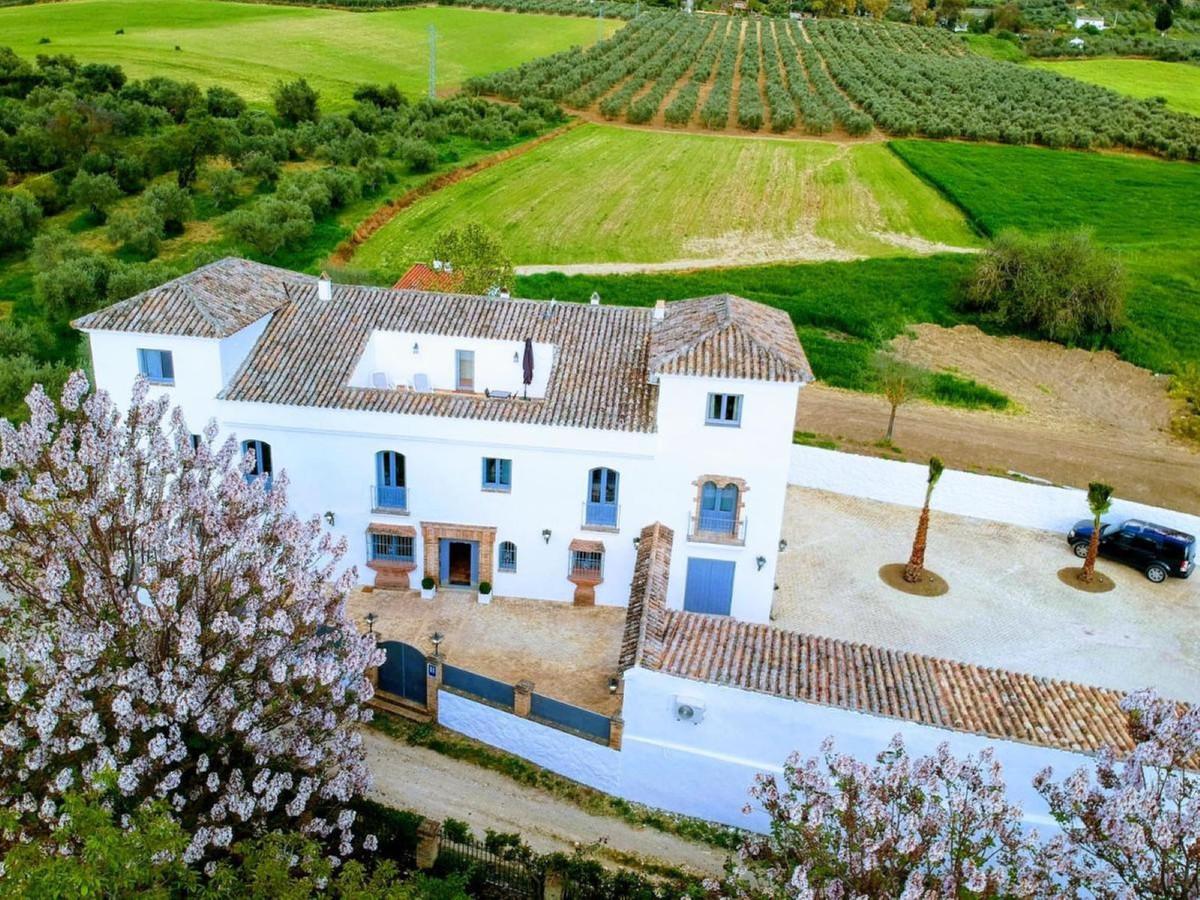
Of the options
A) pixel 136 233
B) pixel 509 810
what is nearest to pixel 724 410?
pixel 509 810

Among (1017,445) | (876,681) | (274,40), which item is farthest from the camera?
(274,40)

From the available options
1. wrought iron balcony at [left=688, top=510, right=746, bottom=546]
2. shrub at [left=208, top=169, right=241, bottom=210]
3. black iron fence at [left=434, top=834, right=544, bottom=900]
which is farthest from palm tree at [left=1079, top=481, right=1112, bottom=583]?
shrub at [left=208, top=169, right=241, bottom=210]

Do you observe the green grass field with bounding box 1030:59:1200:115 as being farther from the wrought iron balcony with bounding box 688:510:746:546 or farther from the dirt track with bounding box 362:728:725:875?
the dirt track with bounding box 362:728:725:875

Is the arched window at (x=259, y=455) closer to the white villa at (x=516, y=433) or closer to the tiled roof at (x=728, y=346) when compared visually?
the white villa at (x=516, y=433)

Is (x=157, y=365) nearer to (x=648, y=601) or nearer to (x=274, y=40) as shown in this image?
→ (x=648, y=601)

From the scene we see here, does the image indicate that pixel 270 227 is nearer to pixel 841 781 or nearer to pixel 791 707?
pixel 791 707
